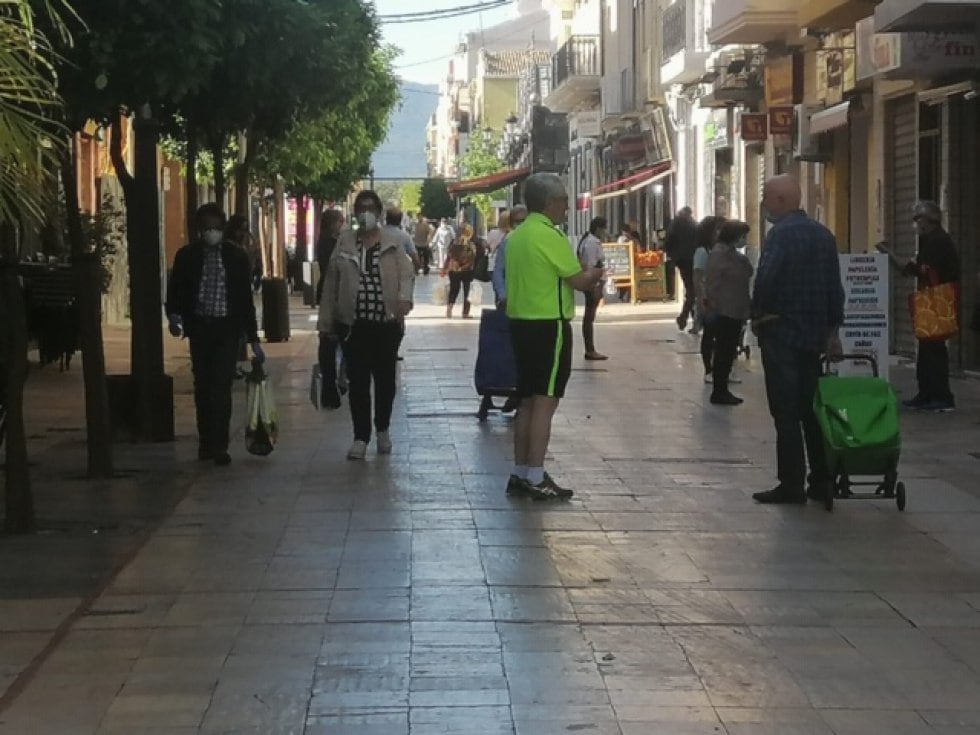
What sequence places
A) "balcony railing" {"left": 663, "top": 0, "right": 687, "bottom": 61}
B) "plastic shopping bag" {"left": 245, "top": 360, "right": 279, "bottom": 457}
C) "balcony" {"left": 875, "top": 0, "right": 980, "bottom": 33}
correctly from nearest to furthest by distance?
"plastic shopping bag" {"left": 245, "top": 360, "right": 279, "bottom": 457}, "balcony" {"left": 875, "top": 0, "right": 980, "bottom": 33}, "balcony railing" {"left": 663, "top": 0, "right": 687, "bottom": 61}

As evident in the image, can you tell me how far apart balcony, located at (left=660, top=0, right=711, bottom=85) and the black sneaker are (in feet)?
76.0

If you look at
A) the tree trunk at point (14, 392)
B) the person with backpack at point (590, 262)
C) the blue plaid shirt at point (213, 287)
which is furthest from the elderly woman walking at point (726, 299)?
the tree trunk at point (14, 392)

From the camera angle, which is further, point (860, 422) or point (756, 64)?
point (756, 64)

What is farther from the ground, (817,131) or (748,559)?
(817,131)

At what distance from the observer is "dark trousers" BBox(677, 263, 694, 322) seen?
26453 millimetres

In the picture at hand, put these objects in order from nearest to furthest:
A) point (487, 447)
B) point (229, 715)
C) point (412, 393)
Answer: point (229, 715), point (487, 447), point (412, 393)

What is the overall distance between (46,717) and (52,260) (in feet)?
60.3

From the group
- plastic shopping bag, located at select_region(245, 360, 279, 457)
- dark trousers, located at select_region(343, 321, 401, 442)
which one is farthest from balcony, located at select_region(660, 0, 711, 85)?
plastic shopping bag, located at select_region(245, 360, 279, 457)

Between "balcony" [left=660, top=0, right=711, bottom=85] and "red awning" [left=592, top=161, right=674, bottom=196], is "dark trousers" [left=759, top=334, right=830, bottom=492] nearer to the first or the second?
"balcony" [left=660, top=0, right=711, bottom=85]

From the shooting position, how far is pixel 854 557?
29.9 ft

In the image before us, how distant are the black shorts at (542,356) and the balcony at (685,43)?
2299cm

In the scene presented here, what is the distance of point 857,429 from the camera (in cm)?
1020

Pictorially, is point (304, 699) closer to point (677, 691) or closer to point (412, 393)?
point (677, 691)

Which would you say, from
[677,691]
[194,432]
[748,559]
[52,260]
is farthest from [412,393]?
[677,691]
